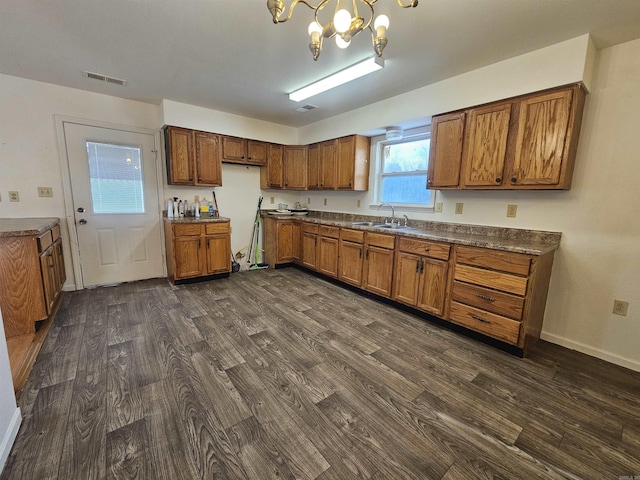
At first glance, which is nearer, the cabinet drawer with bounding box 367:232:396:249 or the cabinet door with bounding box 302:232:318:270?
the cabinet drawer with bounding box 367:232:396:249

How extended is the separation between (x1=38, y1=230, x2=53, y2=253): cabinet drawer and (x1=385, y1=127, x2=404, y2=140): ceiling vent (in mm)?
3751

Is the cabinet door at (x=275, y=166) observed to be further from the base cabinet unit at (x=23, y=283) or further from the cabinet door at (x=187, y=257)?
the base cabinet unit at (x=23, y=283)

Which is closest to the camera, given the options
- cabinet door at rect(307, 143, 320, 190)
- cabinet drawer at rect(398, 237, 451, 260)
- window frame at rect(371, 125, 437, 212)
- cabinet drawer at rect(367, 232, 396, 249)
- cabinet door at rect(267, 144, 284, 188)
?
cabinet drawer at rect(398, 237, 451, 260)

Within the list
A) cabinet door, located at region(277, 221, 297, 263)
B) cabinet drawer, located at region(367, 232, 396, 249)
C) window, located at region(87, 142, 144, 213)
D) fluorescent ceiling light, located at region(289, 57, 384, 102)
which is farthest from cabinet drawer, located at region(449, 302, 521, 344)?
window, located at region(87, 142, 144, 213)

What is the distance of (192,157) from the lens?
12.4ft

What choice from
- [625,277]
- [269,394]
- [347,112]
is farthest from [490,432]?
[347,112]

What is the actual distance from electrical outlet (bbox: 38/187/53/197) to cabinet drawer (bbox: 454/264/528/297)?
15.1ft

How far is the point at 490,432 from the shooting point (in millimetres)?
1473

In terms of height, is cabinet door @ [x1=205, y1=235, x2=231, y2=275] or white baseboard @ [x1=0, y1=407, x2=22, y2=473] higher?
cabinet door @ [x1=205, y1=235, x2=231, y2=275]

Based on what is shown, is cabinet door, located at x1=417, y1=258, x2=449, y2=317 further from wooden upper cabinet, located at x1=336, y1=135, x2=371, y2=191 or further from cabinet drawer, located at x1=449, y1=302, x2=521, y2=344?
wooden upper cabinet, located at x1=336, y1=135, x2=371, y2=191

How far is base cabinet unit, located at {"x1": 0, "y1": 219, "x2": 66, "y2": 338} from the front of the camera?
87.3 inches

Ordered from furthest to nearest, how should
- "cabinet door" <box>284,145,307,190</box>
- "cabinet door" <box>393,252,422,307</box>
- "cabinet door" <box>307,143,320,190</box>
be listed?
"cabinet door" <box>284,145,307,190</box>, "cabinet door" <box>307,143,320,190</box>, "cabinet door" <box>393,252,422,307</box>

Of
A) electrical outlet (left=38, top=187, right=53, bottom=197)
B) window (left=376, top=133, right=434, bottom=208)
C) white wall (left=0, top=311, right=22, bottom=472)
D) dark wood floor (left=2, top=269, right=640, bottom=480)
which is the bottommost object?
dark wood floor (left=2, top=269, right=640, bottom=480)

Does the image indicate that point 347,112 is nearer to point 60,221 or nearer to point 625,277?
point 625,277
